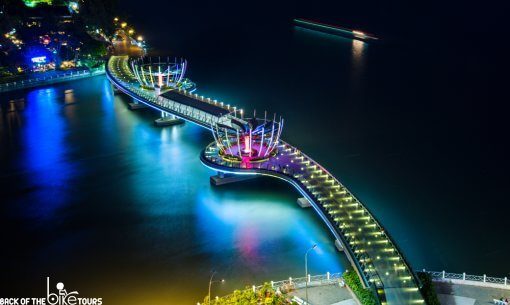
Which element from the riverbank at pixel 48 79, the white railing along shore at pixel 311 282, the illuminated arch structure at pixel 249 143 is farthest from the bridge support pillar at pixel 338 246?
the riverbank at pixel 48 79

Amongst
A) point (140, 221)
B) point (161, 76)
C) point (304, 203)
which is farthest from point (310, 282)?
point (161, 76)

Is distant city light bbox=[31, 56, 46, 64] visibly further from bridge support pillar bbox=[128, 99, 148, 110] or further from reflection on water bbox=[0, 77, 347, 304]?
reflection on water bbox=[0, 77, 347, 304]

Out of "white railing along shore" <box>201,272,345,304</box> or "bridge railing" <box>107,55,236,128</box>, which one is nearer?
"white railing along shore" <box>201,272,345,304</box>

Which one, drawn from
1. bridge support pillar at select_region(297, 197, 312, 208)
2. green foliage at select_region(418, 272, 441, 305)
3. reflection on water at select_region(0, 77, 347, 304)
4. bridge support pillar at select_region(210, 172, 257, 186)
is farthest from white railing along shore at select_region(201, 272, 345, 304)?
bridge support pillar at select_region(210, 172, 257, 186)

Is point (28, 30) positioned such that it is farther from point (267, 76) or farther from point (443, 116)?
point (443, 116)

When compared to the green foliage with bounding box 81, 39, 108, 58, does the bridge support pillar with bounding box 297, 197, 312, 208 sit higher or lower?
lower

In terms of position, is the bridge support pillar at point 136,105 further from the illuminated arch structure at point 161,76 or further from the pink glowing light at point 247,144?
the pink glowing light at point 247,144
